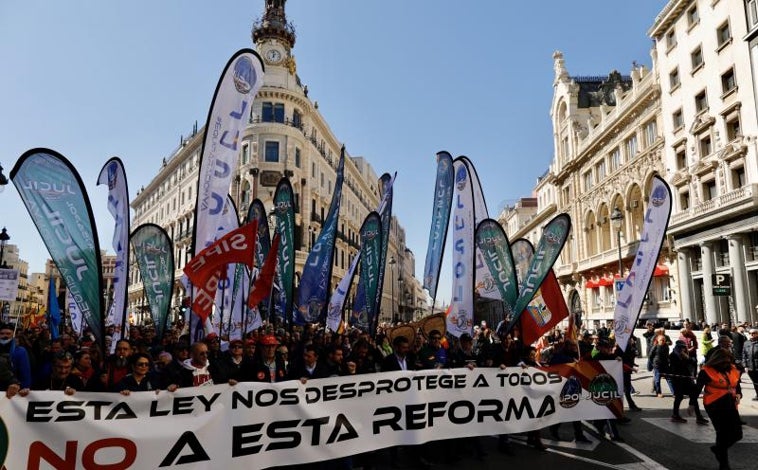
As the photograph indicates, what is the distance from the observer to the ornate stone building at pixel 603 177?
33.8 meters

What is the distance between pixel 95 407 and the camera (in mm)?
4805

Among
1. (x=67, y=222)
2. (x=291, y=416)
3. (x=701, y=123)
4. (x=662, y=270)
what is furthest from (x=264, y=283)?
(x=662, y=270)

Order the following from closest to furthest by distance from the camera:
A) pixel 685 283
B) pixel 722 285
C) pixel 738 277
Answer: pixel 722 285 → pixel 738 277 → pixel 685 283

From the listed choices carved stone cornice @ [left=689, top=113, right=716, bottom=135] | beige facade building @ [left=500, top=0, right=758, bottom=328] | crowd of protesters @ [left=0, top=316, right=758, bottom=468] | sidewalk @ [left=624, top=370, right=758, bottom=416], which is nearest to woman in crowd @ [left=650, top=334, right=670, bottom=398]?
sidewalk @ [left=624, top=370, right=758, bottom=416]

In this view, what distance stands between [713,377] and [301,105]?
41.1 m

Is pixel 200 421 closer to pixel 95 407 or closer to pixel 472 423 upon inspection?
pixel 95 407

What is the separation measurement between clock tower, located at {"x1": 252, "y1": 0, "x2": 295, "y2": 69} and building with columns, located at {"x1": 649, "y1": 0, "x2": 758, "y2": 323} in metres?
28.6

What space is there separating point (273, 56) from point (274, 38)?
78.0 inches

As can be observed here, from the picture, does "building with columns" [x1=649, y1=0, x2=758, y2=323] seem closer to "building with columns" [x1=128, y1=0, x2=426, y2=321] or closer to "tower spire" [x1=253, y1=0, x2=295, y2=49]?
"building with columns" [x1=128, y1=0, x2=426, y2=321]

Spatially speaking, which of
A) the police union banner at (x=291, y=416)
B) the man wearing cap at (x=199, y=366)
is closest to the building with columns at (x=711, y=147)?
the police union banner at (x=291, y=416)

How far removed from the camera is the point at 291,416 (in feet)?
17.8

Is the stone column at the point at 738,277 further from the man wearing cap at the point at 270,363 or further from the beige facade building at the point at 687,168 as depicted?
the man wearing cap at the point at 270,363

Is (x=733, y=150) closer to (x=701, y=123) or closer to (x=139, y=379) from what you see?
(x=701, y=123)

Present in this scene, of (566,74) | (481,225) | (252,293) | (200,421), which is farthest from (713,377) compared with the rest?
(566,74)
